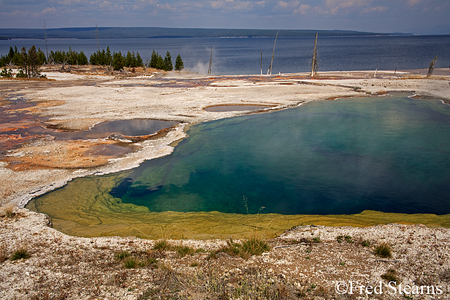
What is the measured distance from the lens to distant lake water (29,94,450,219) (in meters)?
Answer: 11.4

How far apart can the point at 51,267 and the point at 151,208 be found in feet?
14.7

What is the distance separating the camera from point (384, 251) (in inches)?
277

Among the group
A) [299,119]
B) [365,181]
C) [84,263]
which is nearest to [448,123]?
[299,119]

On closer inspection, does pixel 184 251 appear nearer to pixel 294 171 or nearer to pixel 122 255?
pixel 122 255

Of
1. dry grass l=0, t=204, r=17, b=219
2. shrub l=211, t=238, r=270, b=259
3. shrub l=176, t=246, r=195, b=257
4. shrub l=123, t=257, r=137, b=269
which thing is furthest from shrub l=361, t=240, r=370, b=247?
dry grass l=0, t=204, r=17, b=219

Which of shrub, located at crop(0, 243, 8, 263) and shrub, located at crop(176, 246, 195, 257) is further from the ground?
shrub, located at crop(176, 246, 195, 257)

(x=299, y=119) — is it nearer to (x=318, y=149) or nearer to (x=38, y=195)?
(x=318, y=149)

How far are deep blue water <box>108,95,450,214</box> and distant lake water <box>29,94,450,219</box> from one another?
39 millimetres

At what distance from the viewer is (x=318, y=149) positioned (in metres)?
16.8

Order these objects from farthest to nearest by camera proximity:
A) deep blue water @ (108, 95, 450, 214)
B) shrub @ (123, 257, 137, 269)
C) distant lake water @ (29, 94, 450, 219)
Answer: deep blue water @ (108, 95, 450, 214), distant lake water @ (29, 94, 450, 219), shrub @ (123, 257, 137, 269)

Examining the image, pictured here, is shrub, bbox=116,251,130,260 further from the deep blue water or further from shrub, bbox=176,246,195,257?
the deep blue water

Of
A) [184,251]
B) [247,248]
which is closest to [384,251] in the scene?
[247,248]

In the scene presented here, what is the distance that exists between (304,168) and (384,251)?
7626mm

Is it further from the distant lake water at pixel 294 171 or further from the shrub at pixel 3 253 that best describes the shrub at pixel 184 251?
the shrub at pixel 3 253
